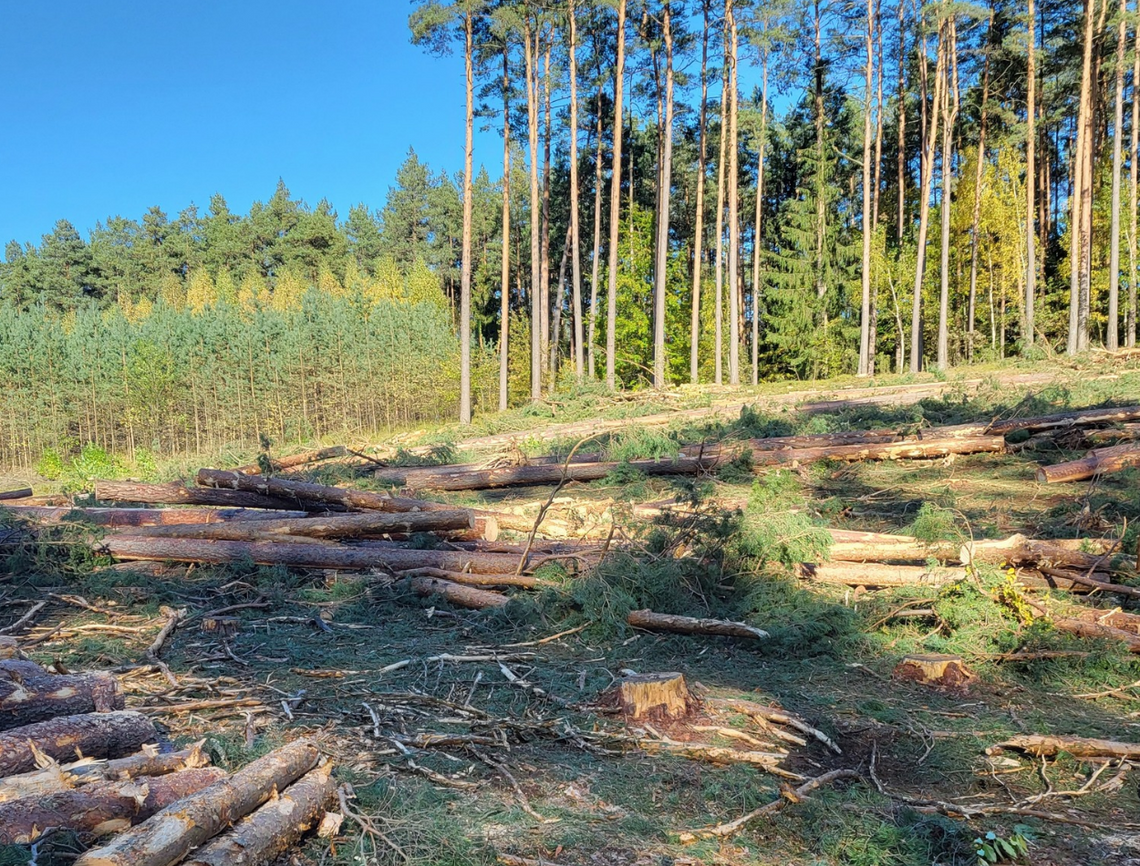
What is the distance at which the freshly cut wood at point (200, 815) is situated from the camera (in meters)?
2.33

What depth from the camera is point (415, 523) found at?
8.12 m

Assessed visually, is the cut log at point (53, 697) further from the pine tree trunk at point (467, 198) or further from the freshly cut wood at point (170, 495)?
the pine tree trunk at point (467, 198)

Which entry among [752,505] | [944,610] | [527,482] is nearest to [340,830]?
[944,610]

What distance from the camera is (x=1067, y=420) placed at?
11.1 metres

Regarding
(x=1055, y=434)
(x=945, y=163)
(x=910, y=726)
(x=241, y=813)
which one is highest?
(x=945, y=163)

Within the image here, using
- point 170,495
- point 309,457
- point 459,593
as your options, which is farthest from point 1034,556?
point 309,457

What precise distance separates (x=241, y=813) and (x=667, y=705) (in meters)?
2.37

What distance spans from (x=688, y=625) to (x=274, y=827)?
356 cm

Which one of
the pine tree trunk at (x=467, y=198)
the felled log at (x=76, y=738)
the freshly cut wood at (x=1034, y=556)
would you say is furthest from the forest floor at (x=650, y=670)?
the pine tree trunk at (x=467, y=198)

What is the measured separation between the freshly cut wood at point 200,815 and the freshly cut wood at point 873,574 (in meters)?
4.56

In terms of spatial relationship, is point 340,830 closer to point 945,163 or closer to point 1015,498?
point 1015,498

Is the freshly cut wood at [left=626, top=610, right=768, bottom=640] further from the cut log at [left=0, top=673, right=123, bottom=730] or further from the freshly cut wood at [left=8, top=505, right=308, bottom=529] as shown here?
the freshly cut wood at [left=8, top=505, right=308, bottom=529]

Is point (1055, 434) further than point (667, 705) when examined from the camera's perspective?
Yes

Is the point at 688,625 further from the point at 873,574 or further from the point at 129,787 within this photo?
the point at 129,787
